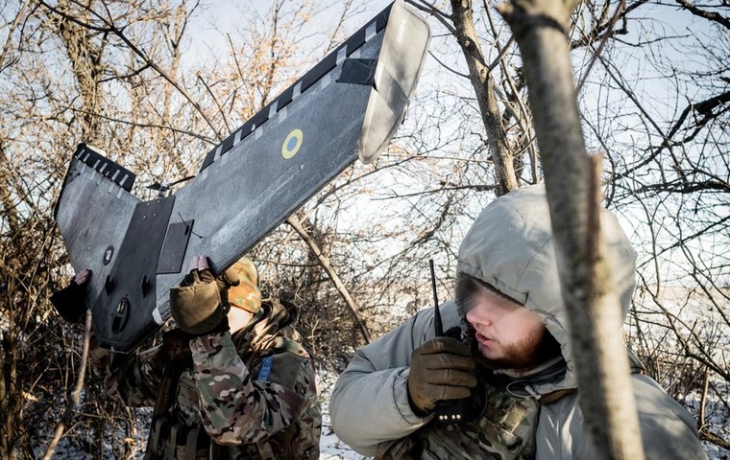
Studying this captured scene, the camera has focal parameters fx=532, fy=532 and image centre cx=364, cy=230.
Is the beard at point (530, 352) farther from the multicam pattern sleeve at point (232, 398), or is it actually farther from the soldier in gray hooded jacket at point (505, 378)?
the multicam pattern sleeve at point (232, 398)

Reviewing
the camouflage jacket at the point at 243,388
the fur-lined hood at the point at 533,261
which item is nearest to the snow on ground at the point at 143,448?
the camouflage jacket at the point at 243,388

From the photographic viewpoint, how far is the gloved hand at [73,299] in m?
2.26

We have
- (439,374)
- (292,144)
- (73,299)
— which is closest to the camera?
(439,374)

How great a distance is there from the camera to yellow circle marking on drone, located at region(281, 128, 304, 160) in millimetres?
1535

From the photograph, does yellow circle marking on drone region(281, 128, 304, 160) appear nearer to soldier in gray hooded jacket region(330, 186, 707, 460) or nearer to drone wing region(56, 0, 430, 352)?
drone wing region(56, 0, 430, 352)

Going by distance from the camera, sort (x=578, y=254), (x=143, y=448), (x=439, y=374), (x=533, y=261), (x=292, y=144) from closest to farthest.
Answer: (x=578, y=254), (x=533, y=261), (x=439, y=374), (x=292, y=144), (x=143, y=448)

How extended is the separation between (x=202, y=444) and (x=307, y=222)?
17.3ft

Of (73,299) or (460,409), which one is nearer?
(460,409)

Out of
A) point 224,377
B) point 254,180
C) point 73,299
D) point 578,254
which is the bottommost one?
point 578,254

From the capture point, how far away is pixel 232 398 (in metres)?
1.80

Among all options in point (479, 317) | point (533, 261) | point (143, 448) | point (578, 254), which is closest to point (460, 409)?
point (479, 317)

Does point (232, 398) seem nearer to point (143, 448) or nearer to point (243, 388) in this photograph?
point (243, 388)

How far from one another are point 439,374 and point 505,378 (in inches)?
7.6

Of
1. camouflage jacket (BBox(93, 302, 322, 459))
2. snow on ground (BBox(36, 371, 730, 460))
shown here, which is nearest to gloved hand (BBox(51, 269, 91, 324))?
camouflage jacket (BBox(93, 302, 322, 459))
